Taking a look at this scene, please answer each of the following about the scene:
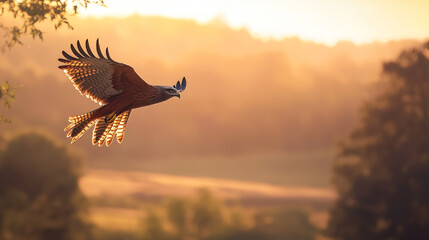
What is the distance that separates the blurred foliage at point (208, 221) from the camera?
1720 inches

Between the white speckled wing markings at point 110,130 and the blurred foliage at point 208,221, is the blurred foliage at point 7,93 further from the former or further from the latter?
the blurred foliage at point 208,221

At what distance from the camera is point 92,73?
762 centimetres

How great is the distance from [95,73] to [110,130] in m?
0.93

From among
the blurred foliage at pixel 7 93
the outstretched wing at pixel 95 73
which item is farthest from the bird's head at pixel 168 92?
the blurred foliage at pixel 7 93

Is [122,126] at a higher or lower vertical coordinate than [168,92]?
lower

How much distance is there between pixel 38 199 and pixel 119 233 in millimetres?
14763

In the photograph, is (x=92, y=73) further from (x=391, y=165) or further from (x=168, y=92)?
(x=391, y=165)

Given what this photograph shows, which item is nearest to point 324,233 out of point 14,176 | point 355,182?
point 355,182

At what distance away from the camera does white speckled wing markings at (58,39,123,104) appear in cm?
726

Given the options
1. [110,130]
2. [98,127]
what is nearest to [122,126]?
[110,130]

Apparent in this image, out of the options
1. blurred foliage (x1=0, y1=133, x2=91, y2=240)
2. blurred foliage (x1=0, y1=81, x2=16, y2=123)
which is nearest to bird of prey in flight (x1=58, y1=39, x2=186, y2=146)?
blurred foliage (x1=0, y1=81, x2=16, y2=123)

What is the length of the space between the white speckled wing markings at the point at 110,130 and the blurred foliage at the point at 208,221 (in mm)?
37396

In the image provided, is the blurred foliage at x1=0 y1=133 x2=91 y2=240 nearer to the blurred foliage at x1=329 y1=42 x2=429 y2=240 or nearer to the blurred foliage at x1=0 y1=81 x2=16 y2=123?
the blurred foliage at x1=329 y1=42 x2=429 y2=240

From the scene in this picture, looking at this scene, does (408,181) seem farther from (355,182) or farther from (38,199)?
(38,199)
